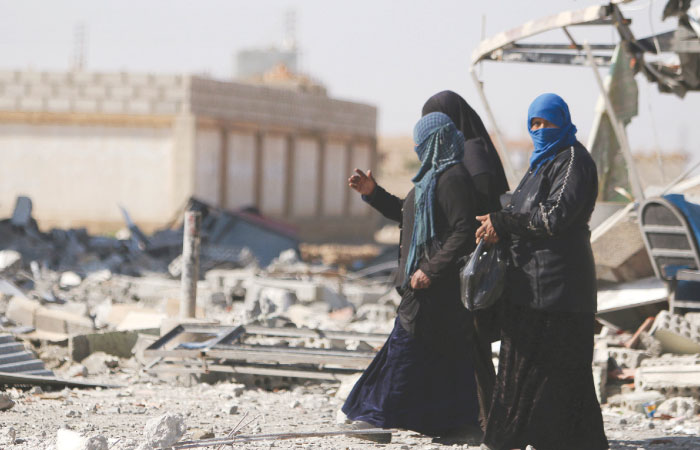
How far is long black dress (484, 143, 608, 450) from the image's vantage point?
153 inches

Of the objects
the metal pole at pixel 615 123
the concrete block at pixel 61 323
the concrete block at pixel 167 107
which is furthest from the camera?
the concrete block at pixel 167 107

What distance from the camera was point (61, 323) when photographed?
7.54m

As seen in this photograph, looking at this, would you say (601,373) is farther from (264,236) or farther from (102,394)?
(264,236)

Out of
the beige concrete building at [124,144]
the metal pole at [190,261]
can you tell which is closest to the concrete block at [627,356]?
the metal pole at [190,261]

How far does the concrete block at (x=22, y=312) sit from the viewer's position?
771 centimetres

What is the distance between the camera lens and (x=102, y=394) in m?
5.76

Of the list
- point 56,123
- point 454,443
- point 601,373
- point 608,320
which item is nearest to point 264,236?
point 56,123

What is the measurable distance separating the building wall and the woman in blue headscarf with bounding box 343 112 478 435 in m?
15.0

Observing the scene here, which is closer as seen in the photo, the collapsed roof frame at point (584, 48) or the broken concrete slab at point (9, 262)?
the collapsed roof frame at point (584, 48)

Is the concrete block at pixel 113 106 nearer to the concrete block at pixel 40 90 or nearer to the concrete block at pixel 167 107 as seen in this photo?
the concrete block at pixel 167 107

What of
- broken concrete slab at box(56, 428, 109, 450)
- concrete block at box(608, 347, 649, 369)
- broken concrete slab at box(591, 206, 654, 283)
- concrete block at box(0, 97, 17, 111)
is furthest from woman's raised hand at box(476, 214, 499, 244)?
concrete block at box(0, 97, 17, 111)

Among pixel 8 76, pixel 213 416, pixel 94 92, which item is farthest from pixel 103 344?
pixel 8 76

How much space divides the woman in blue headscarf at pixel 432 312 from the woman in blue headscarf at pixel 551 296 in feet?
0.95

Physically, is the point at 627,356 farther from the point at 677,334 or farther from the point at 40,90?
the point at 40,90
